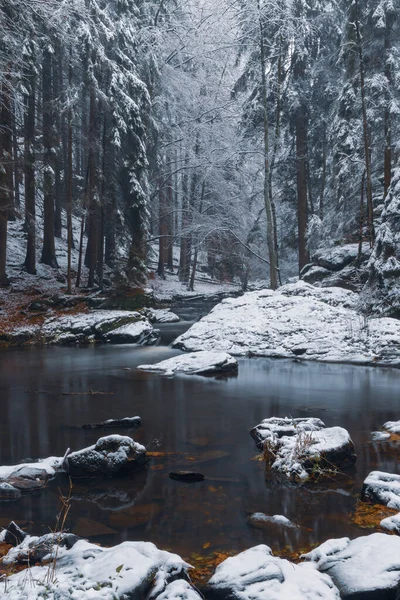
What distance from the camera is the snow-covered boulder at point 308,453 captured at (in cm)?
579

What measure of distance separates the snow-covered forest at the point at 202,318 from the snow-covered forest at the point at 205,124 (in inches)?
5.6

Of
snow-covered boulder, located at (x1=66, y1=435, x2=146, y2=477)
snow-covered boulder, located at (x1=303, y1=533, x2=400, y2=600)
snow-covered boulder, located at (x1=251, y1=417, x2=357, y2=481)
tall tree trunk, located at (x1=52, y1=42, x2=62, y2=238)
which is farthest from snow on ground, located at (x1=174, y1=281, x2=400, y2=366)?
tall tree trunk, located at (x1=52, y1=42, x2=62, y2=238)

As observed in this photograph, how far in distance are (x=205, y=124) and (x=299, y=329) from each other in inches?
711

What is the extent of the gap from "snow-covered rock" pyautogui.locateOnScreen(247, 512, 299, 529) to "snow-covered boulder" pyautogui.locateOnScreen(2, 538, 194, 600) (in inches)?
43.9

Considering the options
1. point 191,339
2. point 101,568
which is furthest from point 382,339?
point 101,568

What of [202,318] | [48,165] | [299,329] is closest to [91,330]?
[202,318]

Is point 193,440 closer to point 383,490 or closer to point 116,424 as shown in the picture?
point 116,424

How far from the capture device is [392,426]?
24.8 feet

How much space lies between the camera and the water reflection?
4.71 m

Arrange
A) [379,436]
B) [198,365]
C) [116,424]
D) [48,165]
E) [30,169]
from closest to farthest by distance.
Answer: [379,436] < [116,424] < [198,365] < [30,169] < [48,165]

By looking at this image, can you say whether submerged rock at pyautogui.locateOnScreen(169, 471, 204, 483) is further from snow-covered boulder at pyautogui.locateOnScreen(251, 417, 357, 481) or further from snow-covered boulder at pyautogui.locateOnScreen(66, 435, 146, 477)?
snow-covered boulder at pyautogui.locateOnScreen(251, 417, 357, 481)

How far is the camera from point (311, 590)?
3457 mm

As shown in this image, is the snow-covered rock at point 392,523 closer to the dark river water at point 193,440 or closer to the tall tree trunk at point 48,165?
the dark river water at point 193,440

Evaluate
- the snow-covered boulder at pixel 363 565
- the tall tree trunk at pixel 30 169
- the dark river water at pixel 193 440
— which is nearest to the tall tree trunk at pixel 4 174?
the tall tree trunk at pixel 30 169
